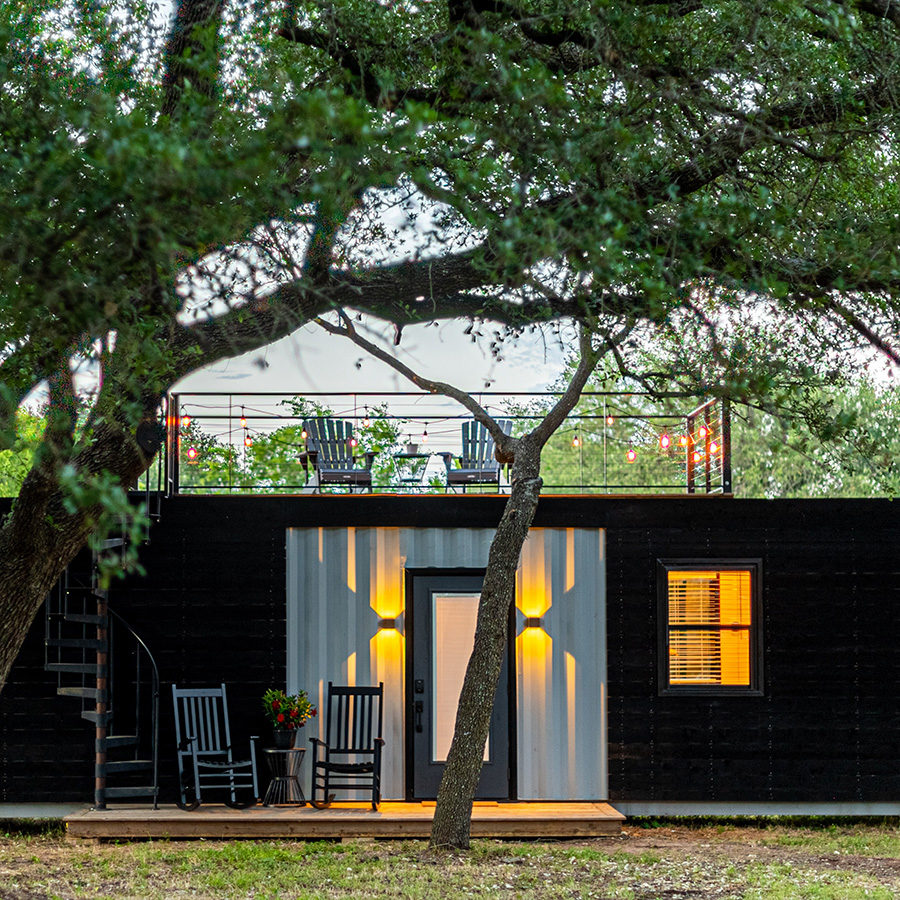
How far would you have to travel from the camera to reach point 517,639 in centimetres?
930

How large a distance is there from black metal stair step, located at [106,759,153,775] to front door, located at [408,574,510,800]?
2063 mm

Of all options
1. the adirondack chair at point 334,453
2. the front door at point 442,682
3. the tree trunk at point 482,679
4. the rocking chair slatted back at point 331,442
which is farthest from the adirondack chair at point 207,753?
the rocking chair slatted back at point 331,442

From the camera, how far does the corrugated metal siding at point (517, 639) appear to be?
9148 mm

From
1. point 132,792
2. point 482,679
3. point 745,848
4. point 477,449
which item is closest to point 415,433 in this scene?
point 477,449

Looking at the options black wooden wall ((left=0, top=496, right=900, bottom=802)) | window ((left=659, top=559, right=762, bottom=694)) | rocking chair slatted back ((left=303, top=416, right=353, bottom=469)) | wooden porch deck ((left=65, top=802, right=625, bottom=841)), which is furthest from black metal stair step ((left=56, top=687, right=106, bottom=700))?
window ((left=659, top=559, right=762, bottom=694))

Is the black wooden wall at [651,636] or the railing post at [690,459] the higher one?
the railing post at [690,459]

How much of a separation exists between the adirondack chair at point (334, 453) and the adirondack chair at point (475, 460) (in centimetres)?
88

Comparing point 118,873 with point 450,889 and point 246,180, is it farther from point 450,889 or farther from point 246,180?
point 246,180

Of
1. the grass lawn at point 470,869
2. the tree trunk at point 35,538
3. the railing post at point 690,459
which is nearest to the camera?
the grass lawn at point 470,869

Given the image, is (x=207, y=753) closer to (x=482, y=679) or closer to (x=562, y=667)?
(x=482, y=679)

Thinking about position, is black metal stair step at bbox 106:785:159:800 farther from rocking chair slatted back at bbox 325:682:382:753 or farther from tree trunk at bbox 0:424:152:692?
tree trunk at bbox 0:424:152:692

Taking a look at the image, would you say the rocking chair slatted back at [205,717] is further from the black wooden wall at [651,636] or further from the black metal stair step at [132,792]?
the black metal stair step at [132,792]

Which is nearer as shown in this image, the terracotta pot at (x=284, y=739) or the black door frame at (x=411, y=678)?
the terracotta pot at (x=284, y=739)

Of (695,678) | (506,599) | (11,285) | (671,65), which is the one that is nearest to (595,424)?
(695,678)
